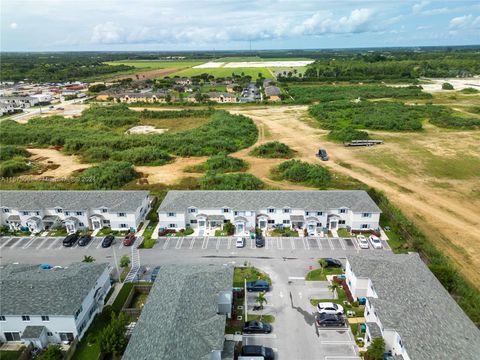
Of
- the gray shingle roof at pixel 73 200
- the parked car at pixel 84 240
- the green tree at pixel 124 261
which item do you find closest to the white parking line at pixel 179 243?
A: the green tree at pixel 124 261

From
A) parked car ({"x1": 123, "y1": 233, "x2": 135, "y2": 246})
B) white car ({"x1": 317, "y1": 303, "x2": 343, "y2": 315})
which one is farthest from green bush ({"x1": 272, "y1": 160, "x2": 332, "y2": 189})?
white car ({"x1": 317, "y1": 303, "x2": 343, "y2": 315})

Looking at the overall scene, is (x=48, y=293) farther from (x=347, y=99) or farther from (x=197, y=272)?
(x=347, y=99)

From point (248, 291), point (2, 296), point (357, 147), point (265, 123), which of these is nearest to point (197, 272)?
point (248, 291)

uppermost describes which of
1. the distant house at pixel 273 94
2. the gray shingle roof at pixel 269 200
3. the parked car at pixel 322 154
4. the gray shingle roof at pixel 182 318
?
the distant house at pixel 273 94

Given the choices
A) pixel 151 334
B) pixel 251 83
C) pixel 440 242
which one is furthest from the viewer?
pixel 251 83

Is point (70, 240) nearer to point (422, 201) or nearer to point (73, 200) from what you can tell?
point (73, 200)

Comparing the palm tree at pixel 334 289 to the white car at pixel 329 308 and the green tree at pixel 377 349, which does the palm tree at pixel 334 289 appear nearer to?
the white car at pixel 329 308
